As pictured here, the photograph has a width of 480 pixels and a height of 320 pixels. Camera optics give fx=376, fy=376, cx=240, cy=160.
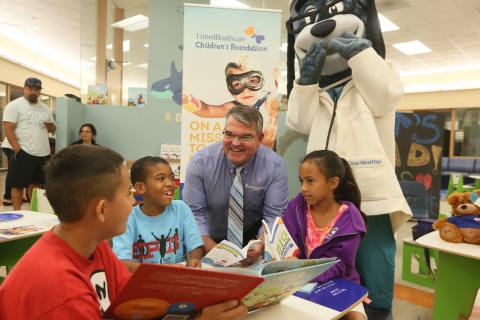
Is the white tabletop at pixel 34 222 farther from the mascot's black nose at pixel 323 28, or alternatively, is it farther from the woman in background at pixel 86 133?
the woman in background at pixel 86 133

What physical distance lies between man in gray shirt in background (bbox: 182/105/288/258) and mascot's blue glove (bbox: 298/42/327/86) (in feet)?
1.08

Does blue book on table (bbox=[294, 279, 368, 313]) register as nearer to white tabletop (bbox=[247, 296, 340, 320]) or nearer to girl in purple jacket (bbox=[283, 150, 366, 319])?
white tabletop (bbox=[247, 296, 340, 320])

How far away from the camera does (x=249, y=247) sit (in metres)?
1.24

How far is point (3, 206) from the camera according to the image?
208 inches

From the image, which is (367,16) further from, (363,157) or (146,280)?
(146,280)

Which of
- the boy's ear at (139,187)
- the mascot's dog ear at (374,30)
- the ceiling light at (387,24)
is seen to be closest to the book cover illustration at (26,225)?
the boy's ear at (139,187)

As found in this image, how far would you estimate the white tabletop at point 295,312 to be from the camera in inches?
40.8

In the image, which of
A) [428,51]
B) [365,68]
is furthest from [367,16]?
[428,51]

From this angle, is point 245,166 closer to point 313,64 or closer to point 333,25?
point 313,64

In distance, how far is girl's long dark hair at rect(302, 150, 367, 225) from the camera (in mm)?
1725

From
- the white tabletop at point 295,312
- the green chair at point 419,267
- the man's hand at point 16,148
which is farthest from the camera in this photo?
the man's hand at point 16,148

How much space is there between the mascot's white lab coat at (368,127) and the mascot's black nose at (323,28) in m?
0.26

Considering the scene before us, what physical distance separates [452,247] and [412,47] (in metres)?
7.43

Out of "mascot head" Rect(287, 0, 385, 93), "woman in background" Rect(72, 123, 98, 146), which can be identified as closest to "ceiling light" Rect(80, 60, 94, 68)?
"woman in background" Rect(72, 123, 98, 146)
